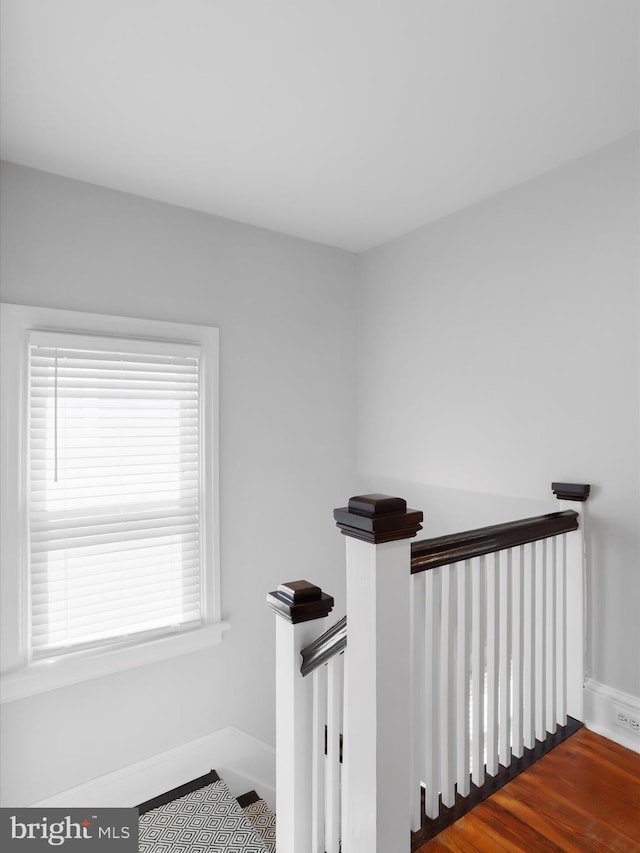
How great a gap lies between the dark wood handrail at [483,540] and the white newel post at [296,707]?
0.34 metres

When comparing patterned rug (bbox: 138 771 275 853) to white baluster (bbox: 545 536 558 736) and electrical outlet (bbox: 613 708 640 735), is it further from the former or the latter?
electrical outlet (bbox: 613 708 640 735)

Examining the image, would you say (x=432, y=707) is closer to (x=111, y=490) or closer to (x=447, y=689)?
(x=447, y=689)

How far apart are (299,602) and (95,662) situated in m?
1.51

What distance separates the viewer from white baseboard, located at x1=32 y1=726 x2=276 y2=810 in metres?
2.46

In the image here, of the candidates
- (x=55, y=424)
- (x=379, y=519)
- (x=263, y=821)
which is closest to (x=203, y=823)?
(x=263, y=821)

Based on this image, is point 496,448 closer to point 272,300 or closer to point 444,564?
point 444,564

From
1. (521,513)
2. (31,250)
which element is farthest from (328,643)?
(31,250)

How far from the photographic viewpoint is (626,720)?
1987 mm

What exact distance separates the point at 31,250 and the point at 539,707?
288 centimetres

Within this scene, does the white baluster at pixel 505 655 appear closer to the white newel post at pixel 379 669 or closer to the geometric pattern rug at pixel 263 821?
the white newel post at pixel 379 669

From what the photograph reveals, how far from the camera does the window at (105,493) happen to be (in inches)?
91.5

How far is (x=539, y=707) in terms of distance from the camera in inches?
76.6

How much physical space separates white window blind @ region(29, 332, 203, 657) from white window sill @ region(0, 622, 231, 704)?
56mm

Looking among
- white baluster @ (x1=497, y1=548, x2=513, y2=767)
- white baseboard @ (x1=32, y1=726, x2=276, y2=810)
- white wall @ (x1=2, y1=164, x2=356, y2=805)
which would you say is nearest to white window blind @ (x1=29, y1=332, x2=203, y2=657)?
white wall @ (x1=2, y1=164, x2=356, y2=805)
